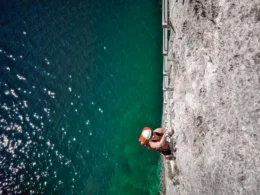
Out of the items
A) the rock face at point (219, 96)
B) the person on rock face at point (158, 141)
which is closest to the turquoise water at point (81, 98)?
the person on rock face at point (158, 141)

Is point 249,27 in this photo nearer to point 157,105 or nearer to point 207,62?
point 207,62

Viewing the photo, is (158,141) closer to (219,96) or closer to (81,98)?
(219,96)

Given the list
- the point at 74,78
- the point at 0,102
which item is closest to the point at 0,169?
the point at 0,102

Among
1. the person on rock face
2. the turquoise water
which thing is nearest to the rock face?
the person on rock face

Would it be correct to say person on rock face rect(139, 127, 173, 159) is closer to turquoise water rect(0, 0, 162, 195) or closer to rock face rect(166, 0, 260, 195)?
rock face rect(166, 0, 260, 195)

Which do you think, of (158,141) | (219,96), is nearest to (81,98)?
(158,141)

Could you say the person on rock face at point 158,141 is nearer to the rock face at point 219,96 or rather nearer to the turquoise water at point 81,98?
the rock face at point 219,96
